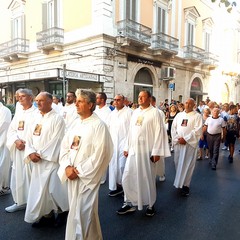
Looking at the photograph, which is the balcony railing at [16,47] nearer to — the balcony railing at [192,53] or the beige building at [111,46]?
the beige building at [111,46]

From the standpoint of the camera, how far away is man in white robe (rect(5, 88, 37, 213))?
3922 mm

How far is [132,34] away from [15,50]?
1008 centimetres

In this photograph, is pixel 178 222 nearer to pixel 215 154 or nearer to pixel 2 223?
pixel 2 223

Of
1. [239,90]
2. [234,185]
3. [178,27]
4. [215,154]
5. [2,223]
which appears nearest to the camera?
[2,223]

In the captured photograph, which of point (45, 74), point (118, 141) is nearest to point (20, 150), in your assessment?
point (118, 141)

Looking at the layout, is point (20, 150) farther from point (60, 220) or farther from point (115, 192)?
point (115, 192)

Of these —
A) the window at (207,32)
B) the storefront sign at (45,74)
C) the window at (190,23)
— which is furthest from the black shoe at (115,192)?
the window at (207,32)

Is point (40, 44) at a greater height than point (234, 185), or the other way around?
point (40, 44)

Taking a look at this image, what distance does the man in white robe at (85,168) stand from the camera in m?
2.70

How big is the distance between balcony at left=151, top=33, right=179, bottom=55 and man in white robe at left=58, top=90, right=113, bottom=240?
15.5 metres

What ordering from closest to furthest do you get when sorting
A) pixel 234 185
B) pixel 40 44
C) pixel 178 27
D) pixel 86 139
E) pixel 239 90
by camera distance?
pixel 86 139 < pixel 234 185 < pixel 40 44 < pixel 178 27 < pixel 239 90

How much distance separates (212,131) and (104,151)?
5.47 m

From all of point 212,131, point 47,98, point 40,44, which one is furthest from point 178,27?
point 47,98

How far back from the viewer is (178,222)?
381 cm
